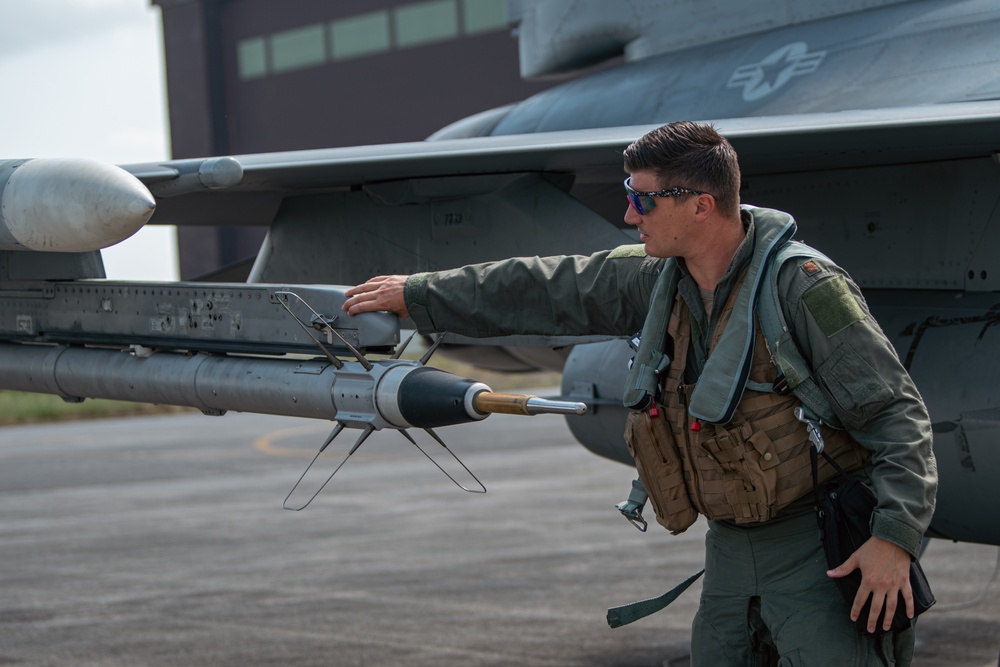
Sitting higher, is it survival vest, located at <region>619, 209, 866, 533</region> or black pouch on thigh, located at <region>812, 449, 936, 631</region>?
survival vest, located at <region>619, 209, 866, 533</region>

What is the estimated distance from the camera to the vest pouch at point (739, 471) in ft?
10.7

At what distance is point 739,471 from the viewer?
10.9 ft

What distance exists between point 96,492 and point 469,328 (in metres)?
12.0

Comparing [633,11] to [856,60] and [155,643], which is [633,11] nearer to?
[856,60]

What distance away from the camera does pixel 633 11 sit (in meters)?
7.75

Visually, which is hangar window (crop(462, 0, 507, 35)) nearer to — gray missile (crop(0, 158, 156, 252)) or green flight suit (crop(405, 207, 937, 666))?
gray missile (crop(0, 158, 156, 252))

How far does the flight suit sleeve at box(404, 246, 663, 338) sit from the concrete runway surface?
12.0 feet

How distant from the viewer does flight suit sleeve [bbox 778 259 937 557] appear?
3.07 metres

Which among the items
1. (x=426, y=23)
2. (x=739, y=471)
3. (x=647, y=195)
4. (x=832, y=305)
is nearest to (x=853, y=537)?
(x=739, y=471)

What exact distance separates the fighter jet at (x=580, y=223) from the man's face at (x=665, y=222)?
0.76m

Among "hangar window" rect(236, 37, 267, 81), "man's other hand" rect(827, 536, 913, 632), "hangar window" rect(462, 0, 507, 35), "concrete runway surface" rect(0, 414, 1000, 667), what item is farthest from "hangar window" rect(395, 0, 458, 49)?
"man's other hand" rect(827, 536, 913, 632)

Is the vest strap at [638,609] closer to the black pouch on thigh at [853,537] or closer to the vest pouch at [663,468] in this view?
the vest pouch at [663,468]

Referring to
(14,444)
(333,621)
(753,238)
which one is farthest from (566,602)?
(14,444)

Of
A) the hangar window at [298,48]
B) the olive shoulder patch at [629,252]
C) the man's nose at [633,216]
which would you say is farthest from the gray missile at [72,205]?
the hangar window at [298,48]
